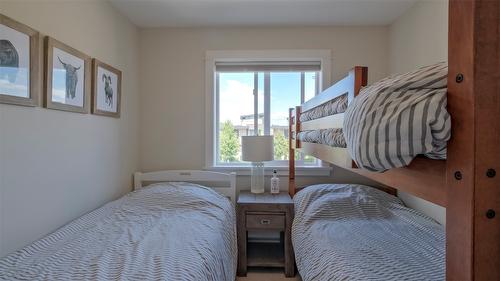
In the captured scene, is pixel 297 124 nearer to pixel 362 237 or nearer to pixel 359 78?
pixel 362 237

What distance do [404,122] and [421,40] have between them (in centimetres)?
207

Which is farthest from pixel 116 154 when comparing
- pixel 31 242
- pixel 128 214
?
pixel 31 242

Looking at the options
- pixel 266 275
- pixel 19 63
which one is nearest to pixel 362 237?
pixel 266 275

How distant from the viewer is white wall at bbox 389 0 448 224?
1971 millimetres

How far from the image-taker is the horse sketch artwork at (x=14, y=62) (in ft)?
4.25

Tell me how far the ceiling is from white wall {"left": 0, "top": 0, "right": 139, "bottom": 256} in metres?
0.27

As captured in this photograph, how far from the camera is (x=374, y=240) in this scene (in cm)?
159

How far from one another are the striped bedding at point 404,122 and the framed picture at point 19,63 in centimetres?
159

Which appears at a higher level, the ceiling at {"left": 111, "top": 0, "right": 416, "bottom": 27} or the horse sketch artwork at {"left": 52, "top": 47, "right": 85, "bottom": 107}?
the ceiling at {"left": 111, "top": 0, "right": 416, "bottom": 27}

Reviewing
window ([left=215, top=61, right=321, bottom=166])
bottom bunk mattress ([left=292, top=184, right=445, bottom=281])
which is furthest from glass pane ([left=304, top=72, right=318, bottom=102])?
bottom bunk mattress ([left=292, top=184, right=445, bottom=281])

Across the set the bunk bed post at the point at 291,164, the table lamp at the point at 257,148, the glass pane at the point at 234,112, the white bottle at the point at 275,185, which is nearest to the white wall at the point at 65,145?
the glass pane at the point at 234,112

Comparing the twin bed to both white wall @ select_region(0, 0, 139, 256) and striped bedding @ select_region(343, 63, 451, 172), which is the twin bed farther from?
striped bedding @ select_region(343, 63, 451, 172)

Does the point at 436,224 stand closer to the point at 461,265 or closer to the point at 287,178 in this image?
the point at 287,178

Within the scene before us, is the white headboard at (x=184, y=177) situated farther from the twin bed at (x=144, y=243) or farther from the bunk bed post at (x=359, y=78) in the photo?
the bunk bed post at (x=359, y=78)
